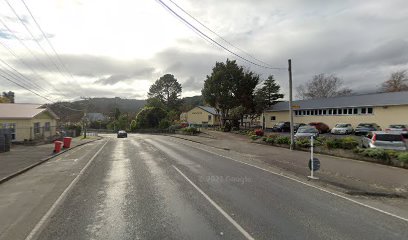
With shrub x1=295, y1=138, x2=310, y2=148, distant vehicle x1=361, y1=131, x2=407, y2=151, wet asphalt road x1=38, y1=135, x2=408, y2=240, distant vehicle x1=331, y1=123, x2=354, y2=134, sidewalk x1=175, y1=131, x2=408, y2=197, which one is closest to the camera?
wet asphalt road x1=38, y1=135, x2=408, y2=240

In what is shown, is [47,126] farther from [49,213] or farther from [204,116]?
[204,116]

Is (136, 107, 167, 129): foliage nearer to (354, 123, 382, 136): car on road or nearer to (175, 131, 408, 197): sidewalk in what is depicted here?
(354, 123, 382, 136): car on road

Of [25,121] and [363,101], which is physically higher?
[363,101]

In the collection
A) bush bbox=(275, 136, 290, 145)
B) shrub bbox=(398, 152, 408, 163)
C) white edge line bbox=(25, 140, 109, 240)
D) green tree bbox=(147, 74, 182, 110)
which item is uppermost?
green tree bbox=(147, 74, 182, 110)

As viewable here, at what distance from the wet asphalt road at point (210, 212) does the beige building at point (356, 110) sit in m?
20.1

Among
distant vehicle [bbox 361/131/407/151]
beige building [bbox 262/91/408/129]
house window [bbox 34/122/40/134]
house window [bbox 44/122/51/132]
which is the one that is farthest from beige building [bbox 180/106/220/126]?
distant vehicle [bbox 361/131/407/151]

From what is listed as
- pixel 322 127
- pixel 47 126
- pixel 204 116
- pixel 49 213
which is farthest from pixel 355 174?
pixel 204 116

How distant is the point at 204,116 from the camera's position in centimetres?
7131

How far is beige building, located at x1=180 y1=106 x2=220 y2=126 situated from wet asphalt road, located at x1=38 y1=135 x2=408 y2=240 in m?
55.2

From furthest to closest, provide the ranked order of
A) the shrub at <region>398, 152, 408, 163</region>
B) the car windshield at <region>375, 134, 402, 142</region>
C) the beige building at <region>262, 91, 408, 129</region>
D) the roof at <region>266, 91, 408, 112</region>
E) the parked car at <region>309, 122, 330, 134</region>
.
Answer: the parked car at <region>309, 122, 330, 134</region> < the roof at <region>266, 91, 408, 112</region> < the beige building at <region>262, 91, 408, 129</region> < the car windshield at <region>375, 134, 402, 142</region> < the shrub at <region>398, 152, 408, 163</region>

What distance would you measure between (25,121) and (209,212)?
103 ft

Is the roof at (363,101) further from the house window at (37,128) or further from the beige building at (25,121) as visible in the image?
the house window at (37,128)

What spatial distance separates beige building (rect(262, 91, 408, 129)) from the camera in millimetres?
34906

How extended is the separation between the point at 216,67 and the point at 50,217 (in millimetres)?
45120
